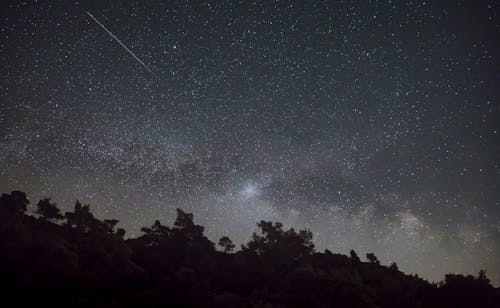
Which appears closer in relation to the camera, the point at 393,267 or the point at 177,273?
the point at 177,273

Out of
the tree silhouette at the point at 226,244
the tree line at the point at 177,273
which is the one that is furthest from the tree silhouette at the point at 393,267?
the tree silhouette at the point at 226,244

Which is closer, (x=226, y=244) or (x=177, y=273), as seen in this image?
(x=177, y=273)

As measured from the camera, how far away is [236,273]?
27.0 metres

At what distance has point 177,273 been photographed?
849 inches

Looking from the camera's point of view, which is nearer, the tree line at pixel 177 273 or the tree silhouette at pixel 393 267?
the tree line at pixel 177 273

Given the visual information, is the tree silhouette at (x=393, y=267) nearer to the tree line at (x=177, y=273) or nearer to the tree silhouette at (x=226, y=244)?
the tree line at (x=177, y=273)

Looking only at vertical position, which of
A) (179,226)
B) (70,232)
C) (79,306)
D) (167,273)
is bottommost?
(79,306)

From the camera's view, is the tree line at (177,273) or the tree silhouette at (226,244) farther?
the tree silhouette at (226,244)

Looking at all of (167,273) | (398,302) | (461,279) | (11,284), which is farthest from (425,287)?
(11,284)

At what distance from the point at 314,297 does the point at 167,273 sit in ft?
32.5

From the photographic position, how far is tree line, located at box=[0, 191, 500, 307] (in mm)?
16672

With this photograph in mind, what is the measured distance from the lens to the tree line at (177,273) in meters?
16.7

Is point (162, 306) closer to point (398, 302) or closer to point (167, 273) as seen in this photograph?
point (167, 273)

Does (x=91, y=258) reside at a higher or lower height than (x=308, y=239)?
lower
